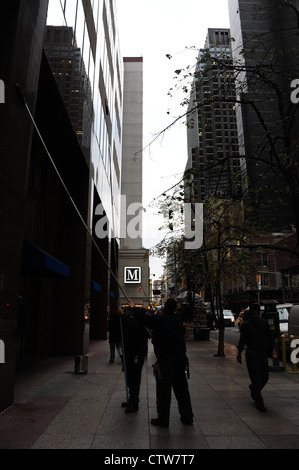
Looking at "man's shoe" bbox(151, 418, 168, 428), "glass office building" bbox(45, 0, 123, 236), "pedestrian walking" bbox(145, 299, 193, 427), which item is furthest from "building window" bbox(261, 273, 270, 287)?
"man's shoe" bbox(151, 418, 168, 428)

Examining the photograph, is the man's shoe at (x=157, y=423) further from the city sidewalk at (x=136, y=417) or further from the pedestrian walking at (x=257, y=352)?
the pedestrian walking at (x=257, y=352)

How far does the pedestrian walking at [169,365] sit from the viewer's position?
5117 mm

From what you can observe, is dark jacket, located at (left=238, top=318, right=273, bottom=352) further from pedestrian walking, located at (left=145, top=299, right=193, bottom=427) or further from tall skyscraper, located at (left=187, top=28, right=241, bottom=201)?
tall skyscraper, located at (left=187, top=28, right=241, bottom=201)

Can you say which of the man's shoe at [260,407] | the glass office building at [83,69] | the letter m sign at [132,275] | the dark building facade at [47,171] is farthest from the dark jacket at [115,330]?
the letter m sign at [132,275]

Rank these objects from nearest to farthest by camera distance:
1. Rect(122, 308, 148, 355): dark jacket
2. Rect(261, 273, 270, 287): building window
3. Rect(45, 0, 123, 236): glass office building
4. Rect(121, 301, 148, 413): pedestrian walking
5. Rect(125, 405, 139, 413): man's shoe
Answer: Rect(125, 405, 139, 413): man's shoe → Rect(121, 301, 148, 413): pedestrian walking → Rect(122, 308, 148, 355): dark jacket → Rect(45, 0, 123, 236): glass office building → Rect(261, 273, 270, 287): building window

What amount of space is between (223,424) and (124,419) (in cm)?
161

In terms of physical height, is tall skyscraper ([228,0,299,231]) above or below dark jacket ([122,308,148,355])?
above

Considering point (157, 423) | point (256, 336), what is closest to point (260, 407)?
point (256, 336)

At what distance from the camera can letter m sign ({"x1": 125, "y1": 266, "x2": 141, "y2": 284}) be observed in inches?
1919

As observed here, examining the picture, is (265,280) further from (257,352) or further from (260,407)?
(260,407)

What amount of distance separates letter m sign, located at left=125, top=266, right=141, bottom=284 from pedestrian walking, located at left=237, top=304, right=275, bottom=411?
140 ft

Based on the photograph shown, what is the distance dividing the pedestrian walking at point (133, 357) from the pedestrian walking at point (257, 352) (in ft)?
6.52
